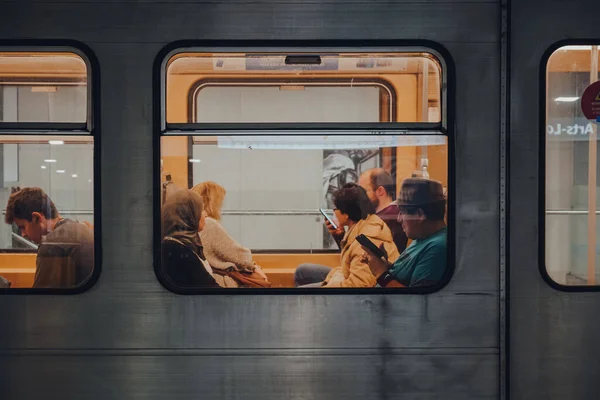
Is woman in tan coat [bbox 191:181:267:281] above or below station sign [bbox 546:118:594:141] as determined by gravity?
below

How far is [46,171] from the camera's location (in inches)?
111

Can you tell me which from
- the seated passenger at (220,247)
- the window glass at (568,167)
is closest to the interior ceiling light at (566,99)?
the window glass at (568,167)

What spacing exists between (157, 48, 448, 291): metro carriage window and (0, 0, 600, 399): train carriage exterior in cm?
2

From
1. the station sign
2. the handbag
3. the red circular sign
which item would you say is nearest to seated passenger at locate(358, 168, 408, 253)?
the handbag

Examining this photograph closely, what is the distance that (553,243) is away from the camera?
110 inches

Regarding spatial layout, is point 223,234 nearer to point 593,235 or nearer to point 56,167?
point 56,167

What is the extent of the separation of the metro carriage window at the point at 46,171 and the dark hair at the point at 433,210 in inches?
61.2

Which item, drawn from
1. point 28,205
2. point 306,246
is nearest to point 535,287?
point 306,246

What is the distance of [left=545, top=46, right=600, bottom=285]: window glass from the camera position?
9.17 ft

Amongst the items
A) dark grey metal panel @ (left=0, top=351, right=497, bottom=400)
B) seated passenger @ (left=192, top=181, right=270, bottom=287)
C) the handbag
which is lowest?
dark grey metal panel @ (left=0, top=351, right=497, bottom=400)

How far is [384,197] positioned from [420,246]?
0.30 m

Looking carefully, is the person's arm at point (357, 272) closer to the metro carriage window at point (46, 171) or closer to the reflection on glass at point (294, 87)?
the reflection on glass at point (294, 87)

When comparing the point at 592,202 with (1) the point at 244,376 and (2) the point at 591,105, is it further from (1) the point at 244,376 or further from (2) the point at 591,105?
(1) the point at 244,376

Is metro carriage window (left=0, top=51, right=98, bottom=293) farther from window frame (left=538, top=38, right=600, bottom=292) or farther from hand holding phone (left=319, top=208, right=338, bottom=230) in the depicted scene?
window frame (left=538, top=38, right=600, bottom=292)
